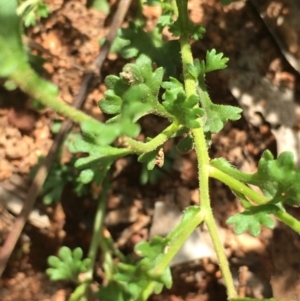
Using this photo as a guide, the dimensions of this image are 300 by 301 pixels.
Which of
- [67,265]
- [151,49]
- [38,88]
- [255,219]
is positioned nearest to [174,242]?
[255,219]

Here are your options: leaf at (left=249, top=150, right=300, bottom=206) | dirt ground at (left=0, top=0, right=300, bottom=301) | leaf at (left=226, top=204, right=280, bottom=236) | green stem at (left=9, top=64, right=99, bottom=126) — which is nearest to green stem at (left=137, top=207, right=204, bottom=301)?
leaf at (left=226, top=204, right=280, bottom=236)

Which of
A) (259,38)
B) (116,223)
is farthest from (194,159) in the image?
(259,38)

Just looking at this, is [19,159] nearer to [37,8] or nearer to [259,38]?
[37,8]

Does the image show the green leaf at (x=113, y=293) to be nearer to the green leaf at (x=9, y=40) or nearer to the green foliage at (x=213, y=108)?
the green foliage at (x=213, y=108)

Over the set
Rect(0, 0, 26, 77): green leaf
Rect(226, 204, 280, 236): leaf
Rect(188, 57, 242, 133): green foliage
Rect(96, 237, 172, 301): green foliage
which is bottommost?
Rect(96, 237, 172, 301): green foliage

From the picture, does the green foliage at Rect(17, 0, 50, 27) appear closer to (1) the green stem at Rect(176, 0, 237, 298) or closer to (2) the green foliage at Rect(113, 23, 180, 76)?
(2) the green foliage at Rect(113, 23, 180, 76)

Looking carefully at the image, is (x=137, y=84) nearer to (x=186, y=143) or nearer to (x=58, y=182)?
(x=186, y=143)
